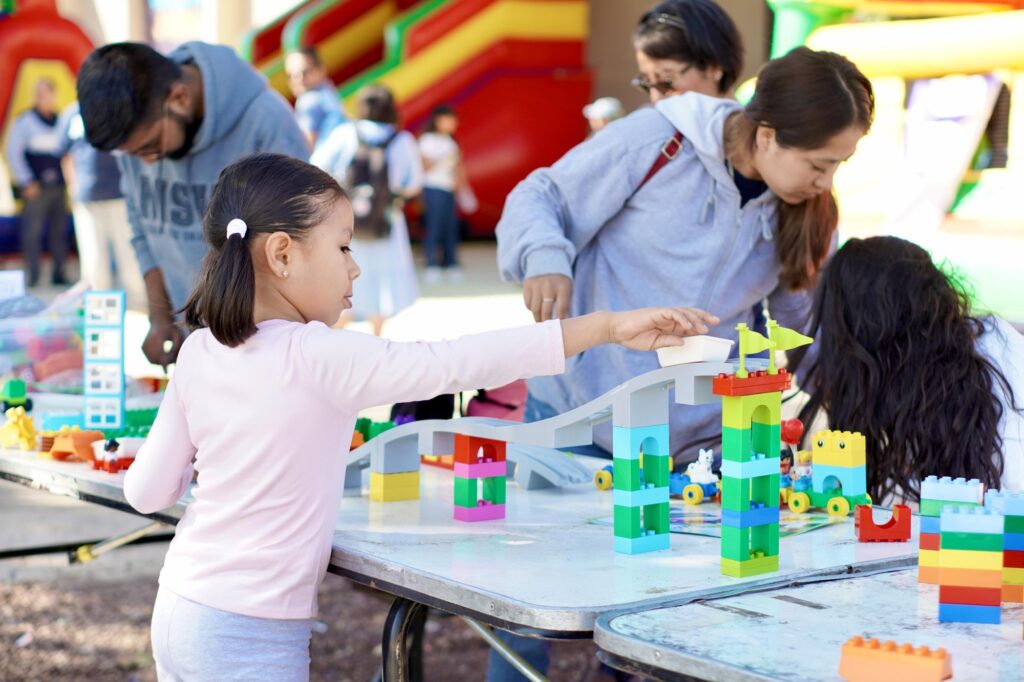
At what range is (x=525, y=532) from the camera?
2.03 meters

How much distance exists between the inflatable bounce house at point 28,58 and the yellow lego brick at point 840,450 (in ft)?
36.0

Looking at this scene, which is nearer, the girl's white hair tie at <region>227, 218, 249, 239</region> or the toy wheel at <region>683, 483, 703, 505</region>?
the girl's white hair tie at <region>227, 218, 249, 239</region>

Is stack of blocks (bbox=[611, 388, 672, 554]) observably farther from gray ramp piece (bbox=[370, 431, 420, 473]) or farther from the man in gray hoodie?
the man in gray hoodie

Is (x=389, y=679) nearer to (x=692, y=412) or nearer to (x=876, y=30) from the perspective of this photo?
(x=692, y=412)

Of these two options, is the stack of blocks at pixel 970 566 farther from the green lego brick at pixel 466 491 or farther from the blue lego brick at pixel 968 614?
the green lego brick at pixel 466 491

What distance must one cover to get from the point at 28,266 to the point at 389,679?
10384 mm


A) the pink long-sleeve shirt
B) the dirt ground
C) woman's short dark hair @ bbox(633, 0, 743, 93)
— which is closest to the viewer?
the pink long-sleeve shirt

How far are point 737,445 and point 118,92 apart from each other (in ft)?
5.94

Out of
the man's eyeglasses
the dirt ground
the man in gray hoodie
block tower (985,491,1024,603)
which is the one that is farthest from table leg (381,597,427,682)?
the dirt ground

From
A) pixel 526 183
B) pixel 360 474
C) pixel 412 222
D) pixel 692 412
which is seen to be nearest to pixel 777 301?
pixel 692 412

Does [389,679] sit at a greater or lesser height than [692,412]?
lesser

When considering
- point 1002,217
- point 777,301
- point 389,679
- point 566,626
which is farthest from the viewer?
point 1002,217

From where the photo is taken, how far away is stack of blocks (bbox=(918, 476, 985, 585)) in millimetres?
1766

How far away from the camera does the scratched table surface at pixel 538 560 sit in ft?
5.40
